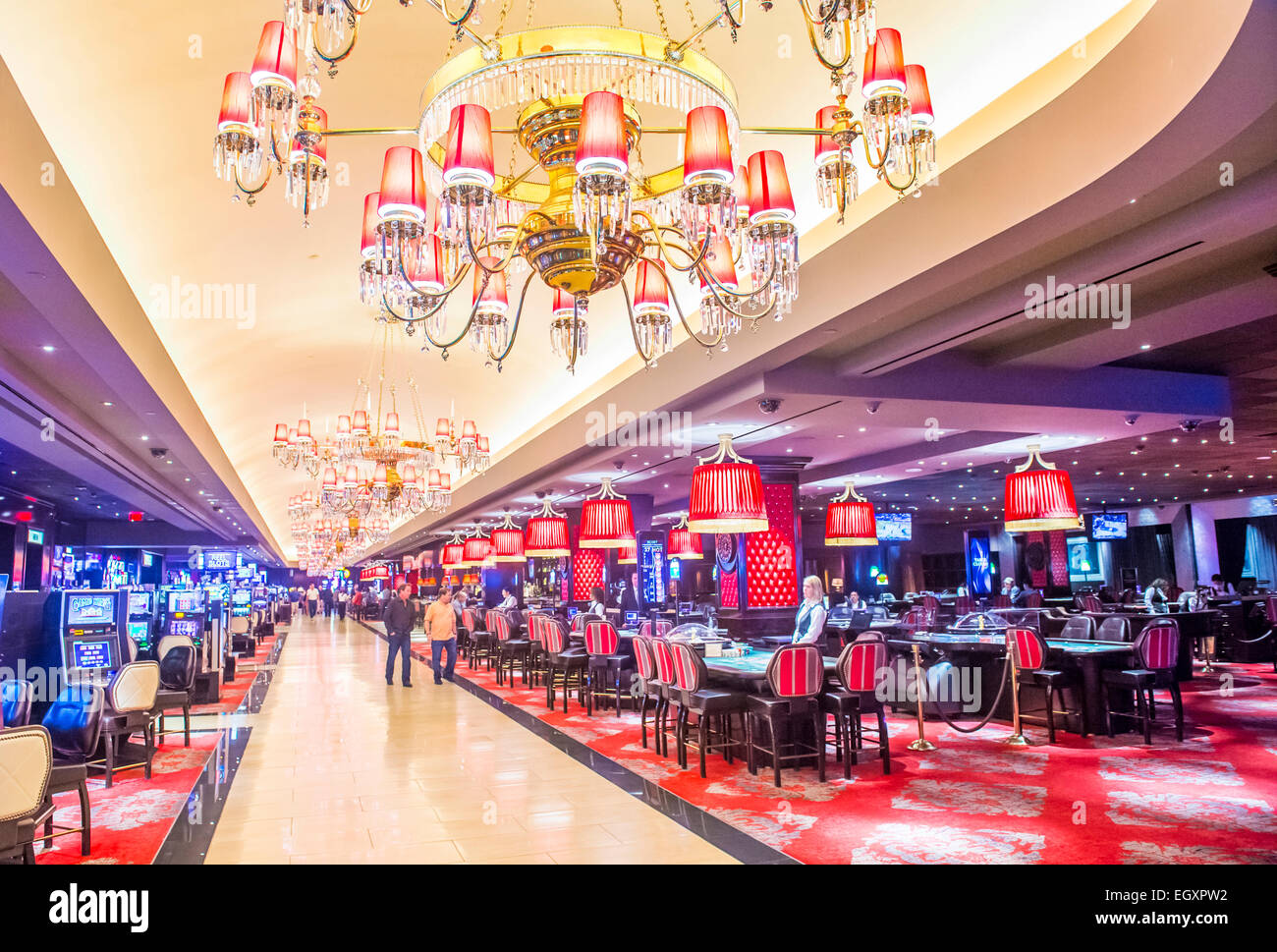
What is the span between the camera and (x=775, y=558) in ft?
37.0

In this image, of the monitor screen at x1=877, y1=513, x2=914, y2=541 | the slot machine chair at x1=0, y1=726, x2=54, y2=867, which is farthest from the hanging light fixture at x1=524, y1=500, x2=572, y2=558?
the monitor screen at x1=877, y1=513, x2=914, y2=541

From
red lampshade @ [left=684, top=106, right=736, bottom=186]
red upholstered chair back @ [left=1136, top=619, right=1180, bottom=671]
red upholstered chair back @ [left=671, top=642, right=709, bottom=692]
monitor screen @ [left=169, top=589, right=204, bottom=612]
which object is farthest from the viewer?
monitor screen @ [left=169, top=589, right=204, bottom=612]

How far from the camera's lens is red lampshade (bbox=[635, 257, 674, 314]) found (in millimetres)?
3717

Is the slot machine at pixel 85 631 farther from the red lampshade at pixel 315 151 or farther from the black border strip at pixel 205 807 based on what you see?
the red lampshade at pixel 315 151

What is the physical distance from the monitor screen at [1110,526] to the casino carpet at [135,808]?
20474mm

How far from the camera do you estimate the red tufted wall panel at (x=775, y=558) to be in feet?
36.3

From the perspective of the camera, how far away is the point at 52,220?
3.98 metres

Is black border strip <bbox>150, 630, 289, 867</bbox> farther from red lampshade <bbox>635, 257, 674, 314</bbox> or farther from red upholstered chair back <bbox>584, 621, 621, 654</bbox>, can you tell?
red upholstered chair back <bbox>584, 621, 621, 654</bbox>

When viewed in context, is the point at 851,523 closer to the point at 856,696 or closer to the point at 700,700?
the point at 856,696

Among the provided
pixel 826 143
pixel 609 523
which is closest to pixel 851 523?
pixel 609 523

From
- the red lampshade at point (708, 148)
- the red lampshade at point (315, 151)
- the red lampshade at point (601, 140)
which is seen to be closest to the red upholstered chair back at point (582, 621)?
the red lampshade at point (315, 151)

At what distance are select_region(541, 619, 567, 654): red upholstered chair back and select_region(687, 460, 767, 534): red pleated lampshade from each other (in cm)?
398
